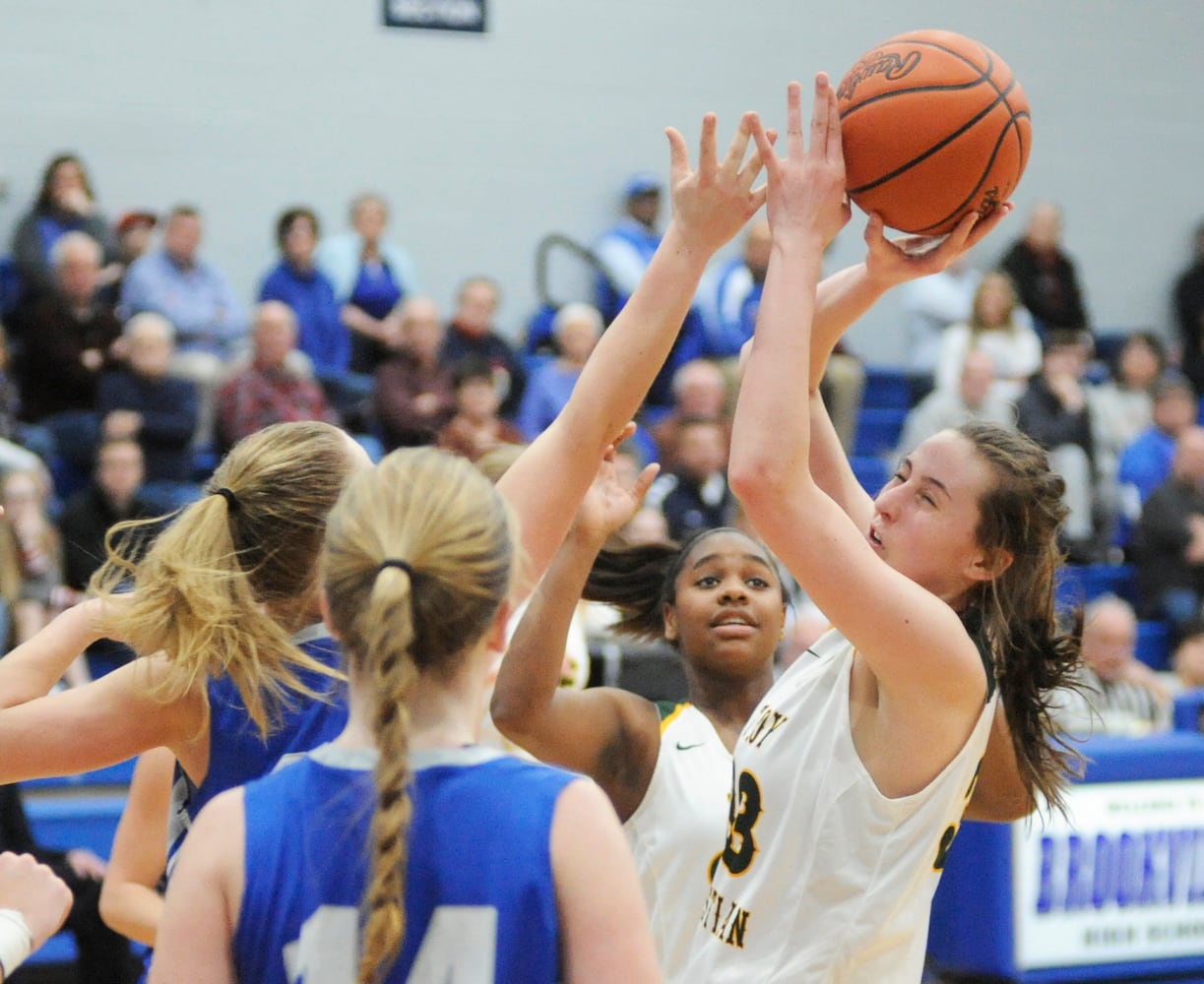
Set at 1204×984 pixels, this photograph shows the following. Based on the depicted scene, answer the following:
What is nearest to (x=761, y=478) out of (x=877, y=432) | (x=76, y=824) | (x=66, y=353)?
(x=76, y=824)

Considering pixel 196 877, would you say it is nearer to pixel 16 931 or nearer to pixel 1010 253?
pixel 16 931

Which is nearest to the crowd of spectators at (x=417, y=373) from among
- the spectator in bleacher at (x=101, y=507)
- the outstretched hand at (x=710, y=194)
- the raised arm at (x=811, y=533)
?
the spectator in bleacher at (x=101, y=507)

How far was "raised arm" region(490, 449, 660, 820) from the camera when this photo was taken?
257 cm

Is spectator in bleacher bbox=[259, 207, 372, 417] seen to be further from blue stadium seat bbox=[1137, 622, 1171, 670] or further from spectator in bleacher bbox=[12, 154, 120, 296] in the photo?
blue stadium seat bbox=[1137, 622, 1171, 670]

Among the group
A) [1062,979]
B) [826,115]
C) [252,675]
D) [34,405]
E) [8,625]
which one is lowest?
[1062,979]

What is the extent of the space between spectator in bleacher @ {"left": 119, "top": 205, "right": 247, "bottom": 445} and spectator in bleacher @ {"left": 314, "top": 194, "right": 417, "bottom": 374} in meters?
0.68

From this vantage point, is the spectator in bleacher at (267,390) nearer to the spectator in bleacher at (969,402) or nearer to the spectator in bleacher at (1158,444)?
the spectator in bleacher at (969,402)

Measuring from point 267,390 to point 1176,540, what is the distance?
5.14 meters

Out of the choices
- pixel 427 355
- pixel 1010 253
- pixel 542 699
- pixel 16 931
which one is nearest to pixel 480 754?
pixel 16 931

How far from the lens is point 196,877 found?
1602mm

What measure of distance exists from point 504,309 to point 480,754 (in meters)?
9.36

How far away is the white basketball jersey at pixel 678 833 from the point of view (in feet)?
9.52

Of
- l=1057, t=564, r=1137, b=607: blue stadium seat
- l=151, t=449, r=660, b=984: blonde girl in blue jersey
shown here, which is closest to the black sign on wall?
l=1057, t=564, r=1137, b=607: blue stadium seat

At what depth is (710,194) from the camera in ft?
7.77
